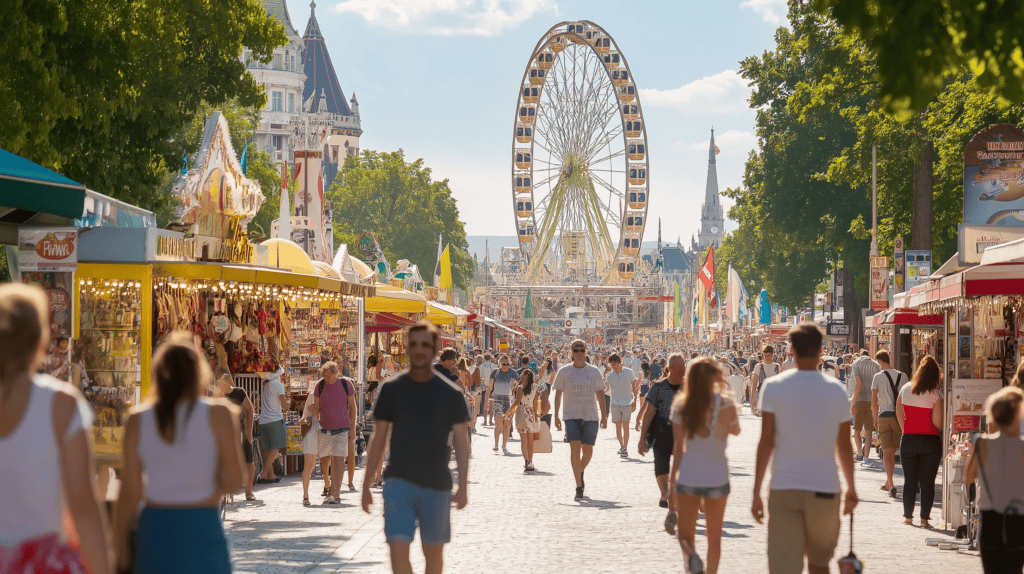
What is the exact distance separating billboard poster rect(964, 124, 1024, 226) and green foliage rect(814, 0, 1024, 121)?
49.4 ft

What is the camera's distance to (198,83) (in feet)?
71.4

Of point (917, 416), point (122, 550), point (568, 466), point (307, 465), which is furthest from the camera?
point (568, 466)

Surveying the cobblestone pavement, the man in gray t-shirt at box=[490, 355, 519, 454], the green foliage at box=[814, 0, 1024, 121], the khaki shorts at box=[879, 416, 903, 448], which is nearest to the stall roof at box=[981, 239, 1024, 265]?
the cobblestone pavement

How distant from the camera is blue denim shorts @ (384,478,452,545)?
7.33m

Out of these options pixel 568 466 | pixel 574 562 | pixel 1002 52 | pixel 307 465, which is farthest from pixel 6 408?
pixel 568 466

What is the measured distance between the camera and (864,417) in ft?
65.4

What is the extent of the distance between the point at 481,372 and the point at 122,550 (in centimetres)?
2620

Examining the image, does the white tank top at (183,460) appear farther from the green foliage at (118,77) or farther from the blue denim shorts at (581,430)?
the blue denim shorts at (581,430)

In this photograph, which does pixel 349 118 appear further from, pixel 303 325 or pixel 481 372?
pixel 303 325

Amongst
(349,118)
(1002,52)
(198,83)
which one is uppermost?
(349,118)

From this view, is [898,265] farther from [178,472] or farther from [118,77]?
[178,472]

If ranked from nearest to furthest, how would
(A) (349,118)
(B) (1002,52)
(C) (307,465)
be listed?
(B) (1002,52)
(C) (307,465)
(A) (349,118)

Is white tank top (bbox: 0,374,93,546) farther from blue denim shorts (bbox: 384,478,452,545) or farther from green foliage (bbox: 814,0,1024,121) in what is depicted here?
green foliage (bbox: 814,0,1024,121)

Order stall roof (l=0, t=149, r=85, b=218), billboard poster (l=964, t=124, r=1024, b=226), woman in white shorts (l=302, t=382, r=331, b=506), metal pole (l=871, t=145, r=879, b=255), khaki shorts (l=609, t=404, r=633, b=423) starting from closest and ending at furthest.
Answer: stall roof (l=0, t=149, r=85, b=218)
woman in white shorts (l=302, t=382, r=331, b=506)
billboard poster (l=964, t=124, r=1024, b=226)
khaki shorts (l=609, t=404, r=633, b=423)
metal pole (l=871, t=145, r=879, b=255)
